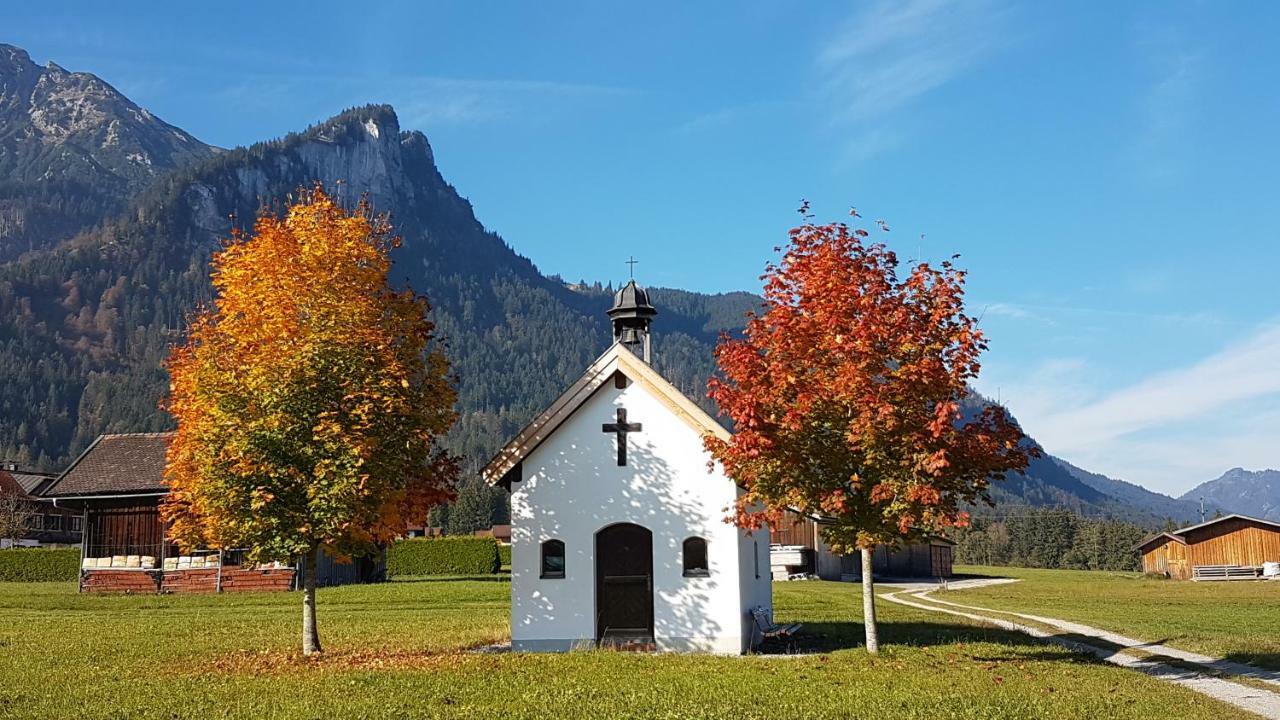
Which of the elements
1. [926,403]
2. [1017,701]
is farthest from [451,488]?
[1017,701]

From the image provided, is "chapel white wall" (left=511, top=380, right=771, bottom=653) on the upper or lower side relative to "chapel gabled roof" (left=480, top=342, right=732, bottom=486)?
lower

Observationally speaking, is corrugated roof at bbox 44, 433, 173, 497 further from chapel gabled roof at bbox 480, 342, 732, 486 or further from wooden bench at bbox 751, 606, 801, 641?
wooden bench at bbox 751, 606, 801, 641

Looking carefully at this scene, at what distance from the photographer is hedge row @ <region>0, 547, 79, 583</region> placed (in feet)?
196

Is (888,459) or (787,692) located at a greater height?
(888,459)

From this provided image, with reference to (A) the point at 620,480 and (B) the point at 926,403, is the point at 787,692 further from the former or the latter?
(A) the point at 620,480

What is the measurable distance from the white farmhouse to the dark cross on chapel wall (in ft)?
0.07

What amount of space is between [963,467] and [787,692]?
243 inches

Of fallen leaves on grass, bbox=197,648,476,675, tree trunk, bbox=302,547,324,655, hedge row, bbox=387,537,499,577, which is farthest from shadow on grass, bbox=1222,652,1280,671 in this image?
hedge row, bbox=387,537,499,577

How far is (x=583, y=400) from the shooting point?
77.8ft

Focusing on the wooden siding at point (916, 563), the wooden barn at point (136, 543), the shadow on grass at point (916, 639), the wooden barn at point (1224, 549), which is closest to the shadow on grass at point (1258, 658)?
the shadow on grass at point (916, 639)

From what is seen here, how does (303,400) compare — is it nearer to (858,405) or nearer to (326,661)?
(326,661)

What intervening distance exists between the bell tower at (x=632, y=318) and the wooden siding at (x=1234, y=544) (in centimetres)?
6534

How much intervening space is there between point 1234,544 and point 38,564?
3105 inches

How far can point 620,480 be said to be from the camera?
2334 cm
